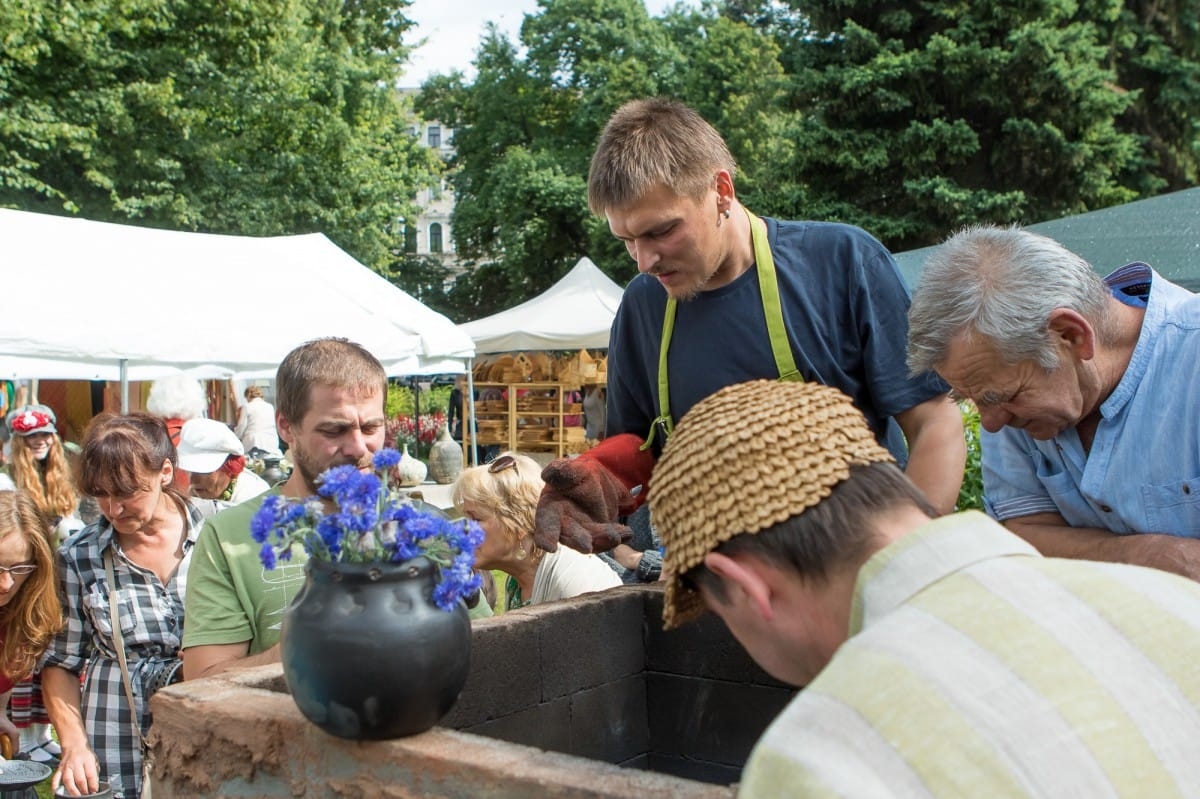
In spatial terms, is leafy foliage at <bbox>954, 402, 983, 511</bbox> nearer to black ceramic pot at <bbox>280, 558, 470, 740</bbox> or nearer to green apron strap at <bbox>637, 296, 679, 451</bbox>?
green apron strap at <bbox>637, 296, 679, 451</bbox>

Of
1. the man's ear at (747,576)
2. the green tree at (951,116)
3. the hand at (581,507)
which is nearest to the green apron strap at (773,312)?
the hand at (581,507)

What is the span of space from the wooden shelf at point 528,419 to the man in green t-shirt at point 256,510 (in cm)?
1250

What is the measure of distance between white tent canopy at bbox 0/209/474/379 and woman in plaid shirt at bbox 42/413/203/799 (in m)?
3.88

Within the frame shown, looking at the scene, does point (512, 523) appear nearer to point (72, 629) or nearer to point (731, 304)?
point (72, 629)

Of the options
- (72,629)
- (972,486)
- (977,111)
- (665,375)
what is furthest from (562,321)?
(665,375)

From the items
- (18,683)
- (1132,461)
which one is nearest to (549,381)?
(18,683)

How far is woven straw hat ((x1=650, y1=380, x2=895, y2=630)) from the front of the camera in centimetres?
127

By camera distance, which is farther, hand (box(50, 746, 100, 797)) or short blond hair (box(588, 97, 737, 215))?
hand (box(50, 746, 100, 797))

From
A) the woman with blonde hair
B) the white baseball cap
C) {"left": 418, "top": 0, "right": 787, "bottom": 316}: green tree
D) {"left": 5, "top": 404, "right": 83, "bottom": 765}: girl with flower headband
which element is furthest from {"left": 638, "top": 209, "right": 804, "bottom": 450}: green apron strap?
{"left": 418, "top": 0, "right": 787, "bottom": 316}: green tree

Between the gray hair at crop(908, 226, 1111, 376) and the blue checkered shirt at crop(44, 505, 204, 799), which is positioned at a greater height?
the gray hair at crop(908, 226, 1111, 376)

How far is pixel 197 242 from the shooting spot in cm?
880

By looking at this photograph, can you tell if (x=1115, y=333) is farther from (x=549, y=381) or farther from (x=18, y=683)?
(x=549, y=381)

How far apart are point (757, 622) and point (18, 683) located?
312 centimetres

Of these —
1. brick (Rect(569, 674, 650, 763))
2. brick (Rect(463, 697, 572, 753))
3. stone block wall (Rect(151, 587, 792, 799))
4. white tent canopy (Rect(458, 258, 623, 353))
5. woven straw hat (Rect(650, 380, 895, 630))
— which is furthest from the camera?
white tent canopy (Rect(458, 258, 623, 353))
